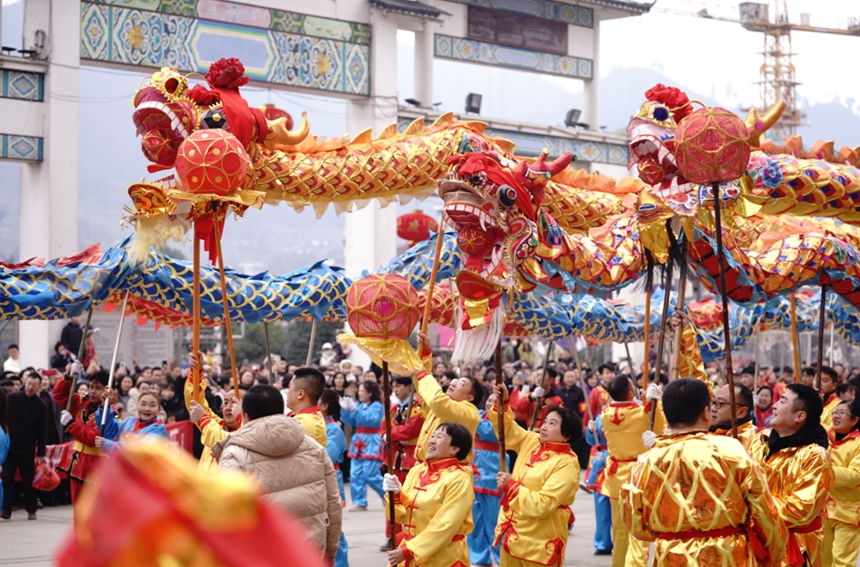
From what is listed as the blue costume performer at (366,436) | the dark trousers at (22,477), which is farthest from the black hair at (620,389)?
the dark trousers at (22,477)

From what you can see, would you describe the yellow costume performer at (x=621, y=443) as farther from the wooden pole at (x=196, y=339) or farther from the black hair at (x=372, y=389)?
the black hair at (x=372, y=389)

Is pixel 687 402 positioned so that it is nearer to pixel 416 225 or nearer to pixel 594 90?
pixel 416 225

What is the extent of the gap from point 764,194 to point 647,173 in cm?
106

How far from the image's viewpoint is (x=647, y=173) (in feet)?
20.3

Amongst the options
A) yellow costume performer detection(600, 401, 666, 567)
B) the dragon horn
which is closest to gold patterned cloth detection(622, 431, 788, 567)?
yellow costume performer detection(600, 401, 666, 567)

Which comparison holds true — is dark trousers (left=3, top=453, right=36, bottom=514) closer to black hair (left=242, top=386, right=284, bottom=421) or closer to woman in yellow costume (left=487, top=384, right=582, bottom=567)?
woman in yellow costume (left=487, top=384, right=582, bottom=567)

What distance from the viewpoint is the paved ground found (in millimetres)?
7852

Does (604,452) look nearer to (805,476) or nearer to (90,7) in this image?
(805,476)

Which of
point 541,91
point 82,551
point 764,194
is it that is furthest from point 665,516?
point 541,91

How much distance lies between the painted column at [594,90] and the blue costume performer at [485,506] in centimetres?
1188

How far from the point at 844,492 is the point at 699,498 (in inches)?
122

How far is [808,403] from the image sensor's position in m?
4.45

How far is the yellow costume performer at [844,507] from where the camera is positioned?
586cm

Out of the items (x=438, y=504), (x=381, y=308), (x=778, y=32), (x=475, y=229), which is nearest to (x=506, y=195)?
(x=475, y=229)
